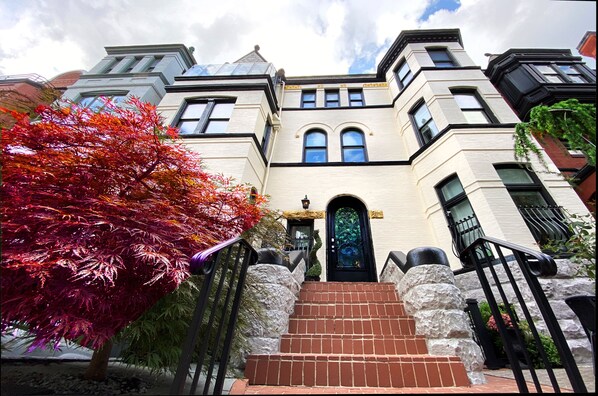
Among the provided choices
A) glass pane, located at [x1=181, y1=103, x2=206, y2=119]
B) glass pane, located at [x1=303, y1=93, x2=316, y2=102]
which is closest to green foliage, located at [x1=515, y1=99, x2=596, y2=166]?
glass pane, located at [x1=181, y1=103, x2=206, y2=119]

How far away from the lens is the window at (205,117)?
296 inches

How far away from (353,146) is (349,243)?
378cm

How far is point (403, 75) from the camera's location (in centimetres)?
968

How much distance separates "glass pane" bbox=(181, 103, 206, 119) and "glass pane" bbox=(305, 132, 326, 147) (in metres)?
3.86

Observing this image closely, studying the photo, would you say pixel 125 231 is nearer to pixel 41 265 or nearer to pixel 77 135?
pixel 41 265

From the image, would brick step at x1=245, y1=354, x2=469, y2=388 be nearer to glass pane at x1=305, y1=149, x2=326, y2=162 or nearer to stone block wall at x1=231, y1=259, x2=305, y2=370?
stone block wall at x1=231, y1=259, x2=305, y2=370

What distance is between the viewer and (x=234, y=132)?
23.6 ft

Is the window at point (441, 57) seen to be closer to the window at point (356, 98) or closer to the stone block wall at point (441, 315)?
the window at point (356, 98)

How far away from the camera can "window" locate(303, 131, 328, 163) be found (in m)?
8.63

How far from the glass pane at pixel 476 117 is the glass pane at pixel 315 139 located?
4.51m

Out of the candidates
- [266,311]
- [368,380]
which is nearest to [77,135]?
[266,311]

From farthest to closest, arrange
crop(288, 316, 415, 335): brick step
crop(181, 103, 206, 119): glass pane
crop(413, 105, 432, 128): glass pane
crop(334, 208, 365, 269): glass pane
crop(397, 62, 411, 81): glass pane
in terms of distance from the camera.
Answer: crop(397, 62, 411, 81): glass pane
crop(181, 103, 206, 119): glass pane
crop(413, 105, 432, 128): glass pane
crop(334, 208, 365, 269): glass pane
crop(288, 316, 415, 335): brick step

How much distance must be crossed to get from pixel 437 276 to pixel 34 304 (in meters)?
3.87

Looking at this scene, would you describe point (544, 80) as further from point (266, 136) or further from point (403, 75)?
point (266, 136)
